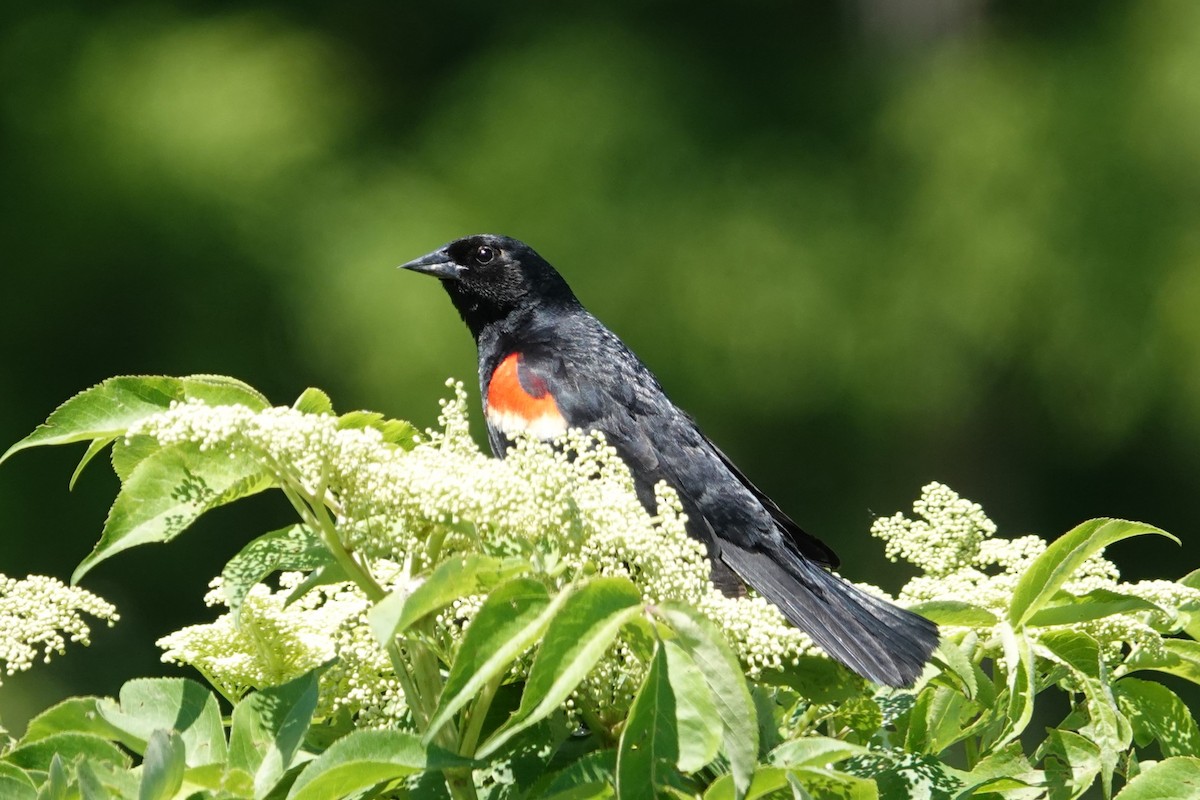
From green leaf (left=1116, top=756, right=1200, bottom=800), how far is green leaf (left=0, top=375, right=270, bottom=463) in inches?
22.2

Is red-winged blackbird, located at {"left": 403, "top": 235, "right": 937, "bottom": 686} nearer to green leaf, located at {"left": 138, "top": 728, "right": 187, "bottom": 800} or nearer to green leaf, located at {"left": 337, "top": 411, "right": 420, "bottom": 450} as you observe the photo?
green leaf, located at {"left": 337, "top": 411, "right": 420, "bottom": 450}

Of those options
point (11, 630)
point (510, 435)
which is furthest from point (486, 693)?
point (11, 630)

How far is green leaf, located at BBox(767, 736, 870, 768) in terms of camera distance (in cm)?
70

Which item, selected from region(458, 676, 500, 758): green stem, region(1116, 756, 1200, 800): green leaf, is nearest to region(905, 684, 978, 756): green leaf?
region(1116, 756, 1200, 800): green leaf

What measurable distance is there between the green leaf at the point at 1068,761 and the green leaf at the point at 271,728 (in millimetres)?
452

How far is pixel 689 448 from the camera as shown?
2.03 meters

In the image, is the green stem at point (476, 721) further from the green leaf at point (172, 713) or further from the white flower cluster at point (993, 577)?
the white flower cluster at point (993, 577)

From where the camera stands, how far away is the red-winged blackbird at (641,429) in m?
1.08

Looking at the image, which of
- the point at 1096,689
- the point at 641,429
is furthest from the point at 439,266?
the point at 1096,689

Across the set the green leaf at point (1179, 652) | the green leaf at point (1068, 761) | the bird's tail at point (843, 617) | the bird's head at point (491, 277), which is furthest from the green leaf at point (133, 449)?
the bird's head at point (491, 277)

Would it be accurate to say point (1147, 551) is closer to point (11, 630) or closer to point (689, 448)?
point (689, 448)

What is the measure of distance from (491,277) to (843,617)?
1.52 meters

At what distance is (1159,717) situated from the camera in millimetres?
952

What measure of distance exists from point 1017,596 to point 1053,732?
0.33 ft
